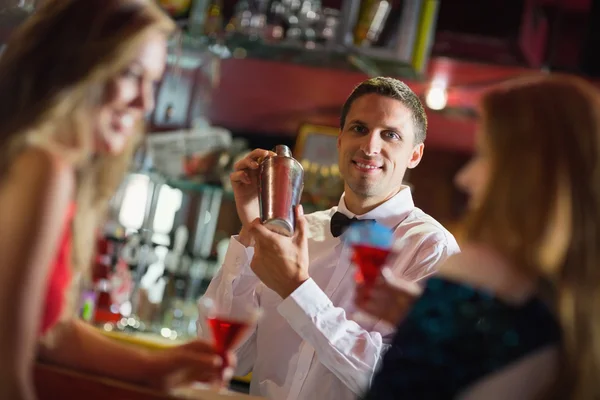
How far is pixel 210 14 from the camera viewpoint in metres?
4.05

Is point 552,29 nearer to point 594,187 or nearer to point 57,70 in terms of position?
point 594,187

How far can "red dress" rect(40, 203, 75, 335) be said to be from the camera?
1.27m

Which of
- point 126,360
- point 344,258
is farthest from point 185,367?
point 344,258

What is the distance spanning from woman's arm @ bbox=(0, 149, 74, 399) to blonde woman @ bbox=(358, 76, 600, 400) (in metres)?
0.58

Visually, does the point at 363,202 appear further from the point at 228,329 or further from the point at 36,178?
the point at 36,178

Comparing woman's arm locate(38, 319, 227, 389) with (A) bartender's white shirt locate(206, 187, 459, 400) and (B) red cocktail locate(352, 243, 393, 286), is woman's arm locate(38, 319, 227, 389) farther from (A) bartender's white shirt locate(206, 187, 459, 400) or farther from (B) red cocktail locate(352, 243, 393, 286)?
(A) bartender's white shirt locate(206, 187, 459, 400)

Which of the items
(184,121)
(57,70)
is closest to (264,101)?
(184,121)

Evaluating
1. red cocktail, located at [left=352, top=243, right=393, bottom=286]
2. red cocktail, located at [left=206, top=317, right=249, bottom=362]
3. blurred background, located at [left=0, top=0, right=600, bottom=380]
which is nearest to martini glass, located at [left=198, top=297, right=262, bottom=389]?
red cocktail, located at [left=206, top=317, right=249, bottom=362]

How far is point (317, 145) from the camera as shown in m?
4.85

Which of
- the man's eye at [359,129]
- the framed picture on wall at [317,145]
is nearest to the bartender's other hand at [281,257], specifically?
the man's eye at [359,129]

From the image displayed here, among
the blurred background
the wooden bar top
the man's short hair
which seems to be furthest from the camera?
the blurred background

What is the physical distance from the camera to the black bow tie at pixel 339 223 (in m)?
2.54

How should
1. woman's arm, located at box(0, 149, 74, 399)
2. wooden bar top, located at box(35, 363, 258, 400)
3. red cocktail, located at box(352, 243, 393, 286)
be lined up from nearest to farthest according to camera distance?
woman's arm, located at box(0, 149, 74, 399) < wooden bar top, located at box(35, 363, 258, 400) < red cocktail, located at box(352, 243, 393, 286)

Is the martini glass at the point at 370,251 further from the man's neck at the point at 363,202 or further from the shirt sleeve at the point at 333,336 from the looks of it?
the man's neck at the point at 363,202
